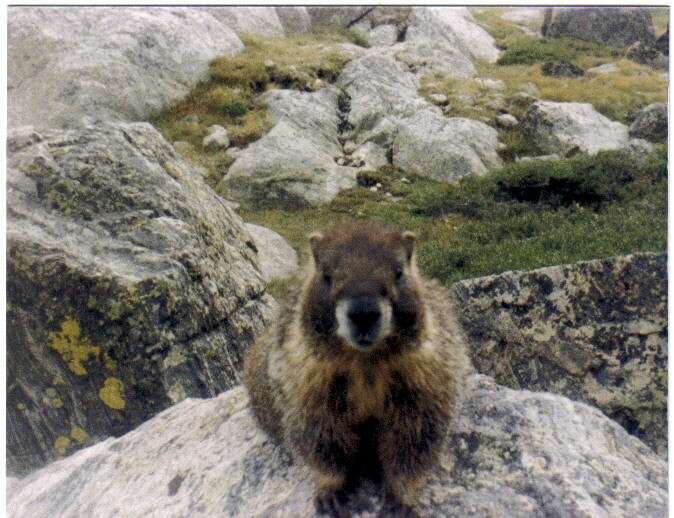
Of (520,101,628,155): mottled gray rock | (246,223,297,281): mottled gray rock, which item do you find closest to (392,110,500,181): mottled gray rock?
(520,101,628,155): mottled gray rock

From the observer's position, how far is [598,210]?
27.4 ft

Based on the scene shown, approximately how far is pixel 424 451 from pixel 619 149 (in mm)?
8086

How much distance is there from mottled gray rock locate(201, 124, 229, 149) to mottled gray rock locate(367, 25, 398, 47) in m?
4.30

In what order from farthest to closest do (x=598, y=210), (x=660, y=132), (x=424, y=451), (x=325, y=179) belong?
(x=325, y=179) < (x=598, y=210) < (x=660, y=132) < (x=424, y=451)

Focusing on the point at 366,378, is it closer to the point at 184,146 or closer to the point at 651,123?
the point at 651,123

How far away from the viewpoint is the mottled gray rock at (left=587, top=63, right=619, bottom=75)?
11984 mm

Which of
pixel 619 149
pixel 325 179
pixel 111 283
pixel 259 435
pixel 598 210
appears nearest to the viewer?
pixel 259 435

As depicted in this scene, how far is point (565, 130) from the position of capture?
1080cm

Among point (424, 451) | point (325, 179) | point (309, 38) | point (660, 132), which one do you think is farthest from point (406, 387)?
point (309, 38)

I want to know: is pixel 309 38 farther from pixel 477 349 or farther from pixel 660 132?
pixel 477 349

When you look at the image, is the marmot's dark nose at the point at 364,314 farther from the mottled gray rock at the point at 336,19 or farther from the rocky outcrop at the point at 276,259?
the mottled gray rock at the point at 336,19

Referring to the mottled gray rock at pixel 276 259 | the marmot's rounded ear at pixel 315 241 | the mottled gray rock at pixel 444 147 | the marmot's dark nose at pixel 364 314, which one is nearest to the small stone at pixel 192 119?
the mottled gray rock at pixel 444 147

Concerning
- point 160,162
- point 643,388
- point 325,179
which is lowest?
point 643,388

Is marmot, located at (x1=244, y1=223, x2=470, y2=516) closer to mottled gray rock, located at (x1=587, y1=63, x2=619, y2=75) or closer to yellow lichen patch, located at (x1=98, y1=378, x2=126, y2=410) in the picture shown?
yellow lichen patch, located at (x1=98, y1=378, x2=126, y2=410)
